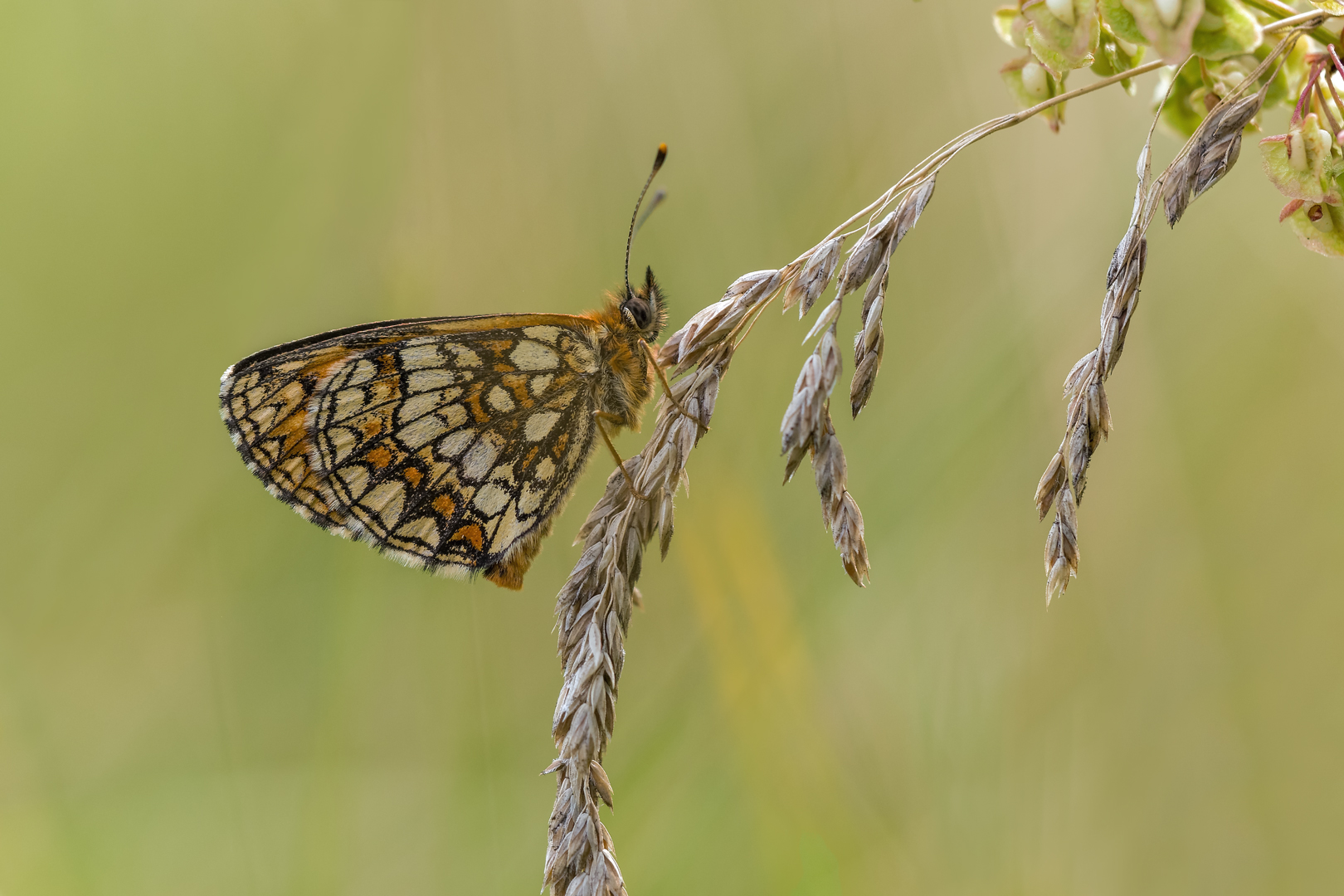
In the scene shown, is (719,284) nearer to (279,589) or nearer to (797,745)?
(797,745)

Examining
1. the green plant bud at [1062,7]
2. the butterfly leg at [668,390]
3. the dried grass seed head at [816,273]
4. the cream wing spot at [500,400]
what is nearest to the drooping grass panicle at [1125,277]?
the green plant bud at [1062,7]

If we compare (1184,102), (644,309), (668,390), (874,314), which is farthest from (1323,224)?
(644,309)

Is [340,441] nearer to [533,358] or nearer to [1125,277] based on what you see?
[533,358]

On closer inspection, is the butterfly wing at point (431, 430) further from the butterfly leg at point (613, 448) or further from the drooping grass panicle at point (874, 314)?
the drooping grass panicle at point (874, 314)

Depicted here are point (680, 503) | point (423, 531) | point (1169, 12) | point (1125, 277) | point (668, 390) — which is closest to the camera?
point (1169, 12)

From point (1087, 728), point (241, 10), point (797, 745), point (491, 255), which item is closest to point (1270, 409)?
point (1087, 728)

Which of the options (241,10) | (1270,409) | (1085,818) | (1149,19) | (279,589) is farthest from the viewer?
(241,10)

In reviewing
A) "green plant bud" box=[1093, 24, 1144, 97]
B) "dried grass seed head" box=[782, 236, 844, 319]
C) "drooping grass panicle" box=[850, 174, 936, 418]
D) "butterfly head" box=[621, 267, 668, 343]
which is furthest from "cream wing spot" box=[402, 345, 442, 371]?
"green plant bud" box=[1093, 24, 1144, 97]

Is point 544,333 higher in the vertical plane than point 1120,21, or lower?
lower
